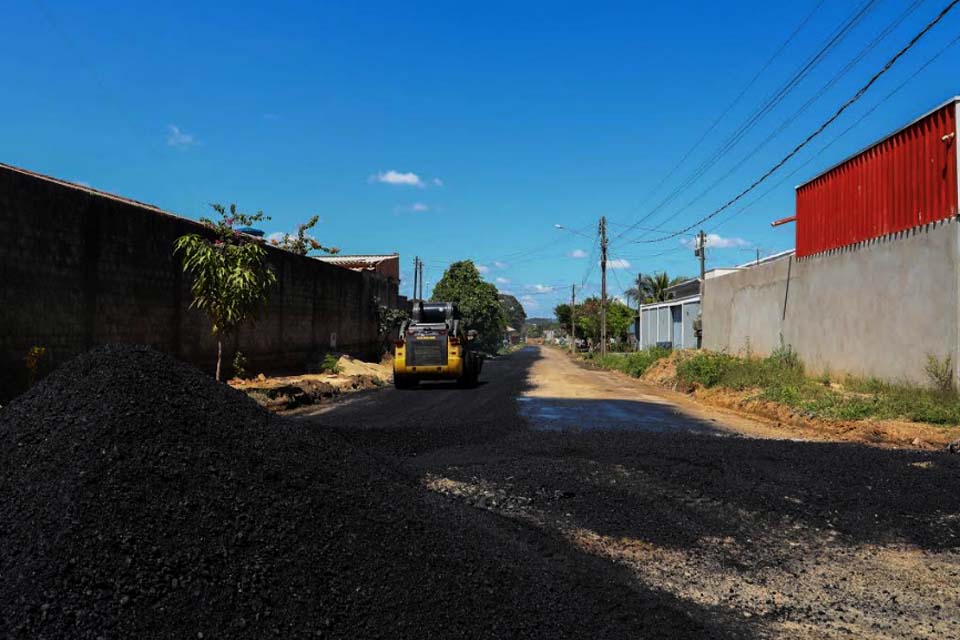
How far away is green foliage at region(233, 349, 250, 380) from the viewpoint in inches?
676

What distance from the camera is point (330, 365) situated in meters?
23.5

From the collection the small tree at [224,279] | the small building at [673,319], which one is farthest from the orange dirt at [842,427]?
the small building at [673,319]

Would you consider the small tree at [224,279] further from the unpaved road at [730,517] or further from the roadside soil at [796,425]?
the roadside soil at [796,425]

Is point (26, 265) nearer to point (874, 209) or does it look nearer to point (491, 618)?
point (491, 618)

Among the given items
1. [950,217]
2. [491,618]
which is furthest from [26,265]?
[950,217]

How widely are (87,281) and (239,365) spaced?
582 centimetres

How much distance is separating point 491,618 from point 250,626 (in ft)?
3.67

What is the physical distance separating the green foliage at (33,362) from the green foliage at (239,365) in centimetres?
652

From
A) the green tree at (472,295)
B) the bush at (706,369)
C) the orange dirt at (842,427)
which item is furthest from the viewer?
the green tree at (472,295)

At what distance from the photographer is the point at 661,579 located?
13.9 ft

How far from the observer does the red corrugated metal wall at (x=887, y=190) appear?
38.9 feet

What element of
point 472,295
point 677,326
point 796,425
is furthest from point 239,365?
point 677,326

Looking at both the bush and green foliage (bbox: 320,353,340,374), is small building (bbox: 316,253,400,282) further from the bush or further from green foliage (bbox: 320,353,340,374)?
the bush

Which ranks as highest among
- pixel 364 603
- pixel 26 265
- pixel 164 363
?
pixel 26 265
